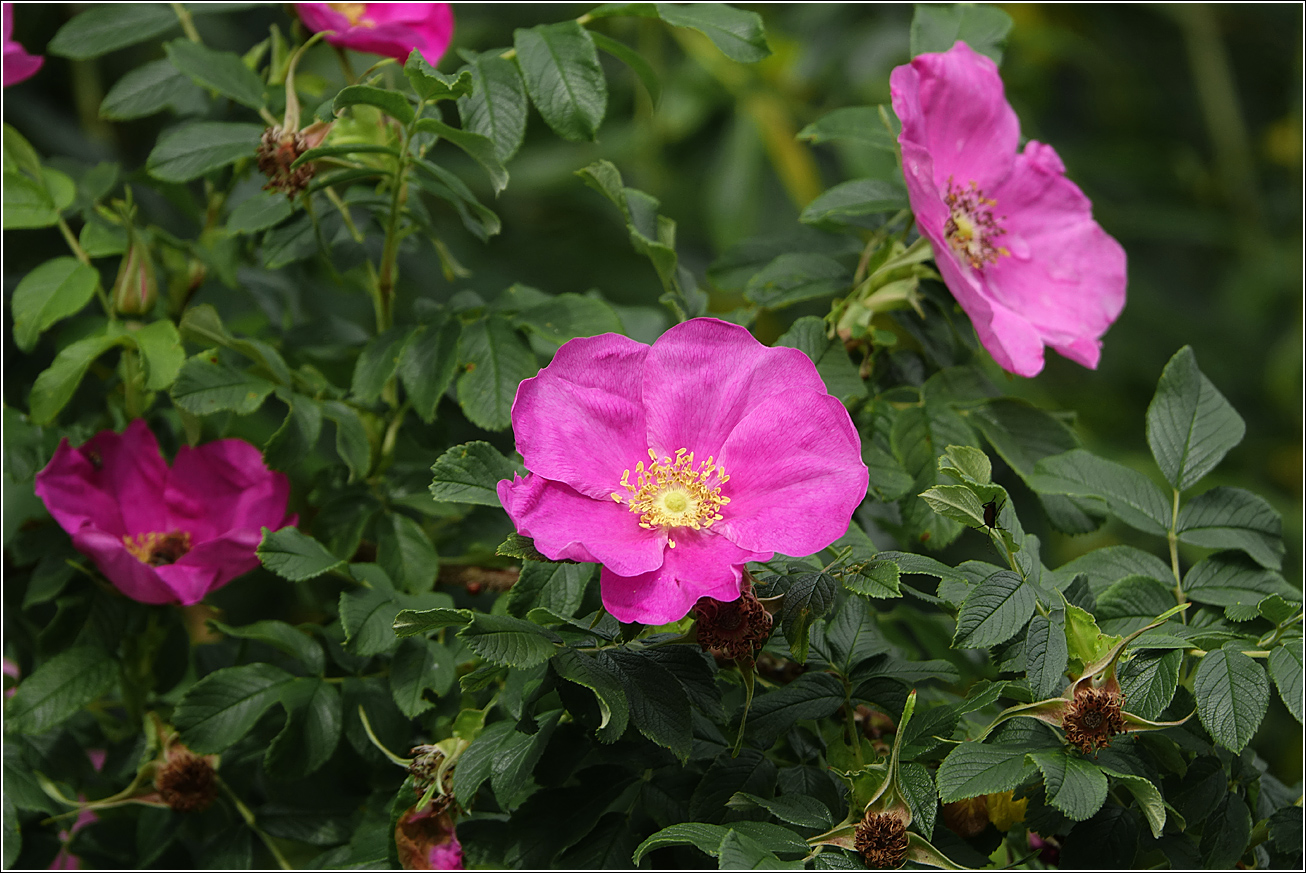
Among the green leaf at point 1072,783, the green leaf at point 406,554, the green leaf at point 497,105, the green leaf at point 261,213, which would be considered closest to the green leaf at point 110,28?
the green leaf at point 261,213

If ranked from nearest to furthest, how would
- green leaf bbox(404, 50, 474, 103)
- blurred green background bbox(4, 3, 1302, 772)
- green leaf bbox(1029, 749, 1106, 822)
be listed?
green leaf bbox(1029, 749, 1106, 822), green leaf bbox(404, 50, 474, 103), blurred green background bbox(4, 3, 1302, 772)

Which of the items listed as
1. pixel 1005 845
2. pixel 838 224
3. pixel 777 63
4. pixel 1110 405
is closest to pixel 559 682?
pixel 1005 845

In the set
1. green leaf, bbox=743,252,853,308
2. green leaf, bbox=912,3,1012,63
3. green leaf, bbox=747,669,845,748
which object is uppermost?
green leaf, bbox=912,3,1012,63

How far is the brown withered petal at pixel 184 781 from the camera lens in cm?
61

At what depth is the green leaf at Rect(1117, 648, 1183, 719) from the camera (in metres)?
0.45

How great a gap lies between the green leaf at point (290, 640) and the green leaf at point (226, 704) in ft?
0.04

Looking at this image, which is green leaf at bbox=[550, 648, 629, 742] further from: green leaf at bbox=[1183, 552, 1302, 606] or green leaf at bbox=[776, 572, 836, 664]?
green leaf at bbox=[1183, 552, 1302, 606]

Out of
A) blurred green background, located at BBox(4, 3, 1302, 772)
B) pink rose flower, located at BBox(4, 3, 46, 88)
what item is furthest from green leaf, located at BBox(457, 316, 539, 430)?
blurred green background, located at BBox(4, 3, 1302, 772)

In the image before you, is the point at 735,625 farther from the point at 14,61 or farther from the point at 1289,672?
the point at 14,61

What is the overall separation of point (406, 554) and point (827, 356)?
253 millimetres

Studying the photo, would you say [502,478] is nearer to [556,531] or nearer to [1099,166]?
[556,531]

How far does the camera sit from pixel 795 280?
0.67 meters

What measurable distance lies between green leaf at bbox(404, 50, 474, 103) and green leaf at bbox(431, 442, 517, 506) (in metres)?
0.17

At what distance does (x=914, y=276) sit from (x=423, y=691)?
34cm
